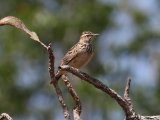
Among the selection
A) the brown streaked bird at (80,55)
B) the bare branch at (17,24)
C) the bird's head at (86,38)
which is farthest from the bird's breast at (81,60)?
the bare branch at (17,24)

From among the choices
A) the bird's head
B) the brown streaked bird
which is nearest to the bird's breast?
the brown streaked bird

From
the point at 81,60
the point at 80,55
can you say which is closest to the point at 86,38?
the point at 80,55

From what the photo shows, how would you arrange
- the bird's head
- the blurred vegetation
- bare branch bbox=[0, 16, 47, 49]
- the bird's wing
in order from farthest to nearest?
1. the blurred vegetation
2. the bird's head
3. the bird's wing
4. bare branch bbox=[0, 16, 47, 49]

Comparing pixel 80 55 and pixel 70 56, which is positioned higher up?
pixel 80 55

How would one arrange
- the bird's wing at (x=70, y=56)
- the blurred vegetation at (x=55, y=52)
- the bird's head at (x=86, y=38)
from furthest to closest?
1. the blurred vegetation at (x=55, y=52)
2. the bird's head at (x=86, y=38)
3. the bird's wing at (x=70, y=56)

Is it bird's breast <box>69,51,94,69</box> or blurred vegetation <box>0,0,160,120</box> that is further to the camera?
blurred vegetation <box>0,0,160,120</box>

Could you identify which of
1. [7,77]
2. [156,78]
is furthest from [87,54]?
[156,78]

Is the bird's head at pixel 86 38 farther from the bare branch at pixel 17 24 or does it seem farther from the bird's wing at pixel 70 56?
the bare branch at pixel 17 24

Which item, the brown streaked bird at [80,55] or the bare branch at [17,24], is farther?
the brown streaked bird at [80,55]

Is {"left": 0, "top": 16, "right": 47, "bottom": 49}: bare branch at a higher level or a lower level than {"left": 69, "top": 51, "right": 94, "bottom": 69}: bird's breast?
lower

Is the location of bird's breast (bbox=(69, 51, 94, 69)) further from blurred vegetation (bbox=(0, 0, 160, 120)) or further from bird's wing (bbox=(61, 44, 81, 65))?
blurred vegetation (bbox=(0, 0, 160, 120))

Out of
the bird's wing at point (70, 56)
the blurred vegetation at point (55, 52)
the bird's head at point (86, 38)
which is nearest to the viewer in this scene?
the bird's wing at point (70, 56)

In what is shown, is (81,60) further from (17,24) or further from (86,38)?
(17,24)
